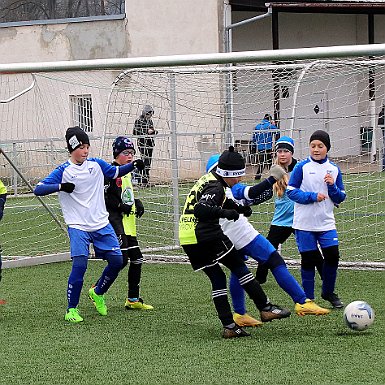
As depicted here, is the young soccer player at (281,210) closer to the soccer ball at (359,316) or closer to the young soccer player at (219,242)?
the young soccer player at (219,242)

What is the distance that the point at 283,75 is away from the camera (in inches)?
466

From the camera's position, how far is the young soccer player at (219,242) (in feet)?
23.5

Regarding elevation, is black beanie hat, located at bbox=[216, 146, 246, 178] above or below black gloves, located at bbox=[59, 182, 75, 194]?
above

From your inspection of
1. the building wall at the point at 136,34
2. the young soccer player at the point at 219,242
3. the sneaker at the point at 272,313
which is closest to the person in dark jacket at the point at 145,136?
the young soccer player at the point at 219,242

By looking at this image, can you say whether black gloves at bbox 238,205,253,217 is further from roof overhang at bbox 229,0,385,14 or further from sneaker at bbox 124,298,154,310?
roof overhang at bbox 229,0,385,14

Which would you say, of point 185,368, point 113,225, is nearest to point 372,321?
point 185,368

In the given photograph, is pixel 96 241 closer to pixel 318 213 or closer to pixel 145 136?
pixel 318 213

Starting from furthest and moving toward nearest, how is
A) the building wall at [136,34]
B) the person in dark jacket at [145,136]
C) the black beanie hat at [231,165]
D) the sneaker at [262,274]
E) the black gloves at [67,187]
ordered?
1. the building wall at [136,34]
2. the person in dark jacket at [145,136]
3. the sneaker at [262,274]
4. the black gloves at [67,187]
5. the black beanie hat at [231,165]

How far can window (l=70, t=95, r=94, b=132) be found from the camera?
13438 millimetres

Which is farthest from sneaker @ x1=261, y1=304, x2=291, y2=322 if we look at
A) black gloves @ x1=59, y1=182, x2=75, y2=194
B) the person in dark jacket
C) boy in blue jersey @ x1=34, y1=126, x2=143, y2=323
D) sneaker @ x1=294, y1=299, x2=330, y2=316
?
the person in dark jacket

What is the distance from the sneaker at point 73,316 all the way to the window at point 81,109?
570cm

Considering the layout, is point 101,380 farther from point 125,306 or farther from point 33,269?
point 33,269

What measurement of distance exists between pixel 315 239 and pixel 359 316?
1.45 meters

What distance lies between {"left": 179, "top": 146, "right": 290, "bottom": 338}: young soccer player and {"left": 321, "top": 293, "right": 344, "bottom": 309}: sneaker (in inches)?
44.6
